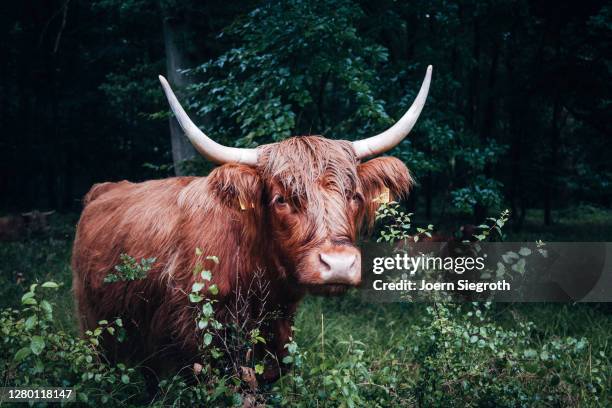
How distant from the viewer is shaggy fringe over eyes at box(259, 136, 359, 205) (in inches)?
125

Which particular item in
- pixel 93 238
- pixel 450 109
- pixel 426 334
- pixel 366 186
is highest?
pixel 450 109

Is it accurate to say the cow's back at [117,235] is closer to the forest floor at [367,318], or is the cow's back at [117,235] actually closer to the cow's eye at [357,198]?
the forest floor at [367,318]

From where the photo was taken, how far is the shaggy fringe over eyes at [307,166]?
3.17 meters

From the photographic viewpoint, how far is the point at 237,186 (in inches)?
126

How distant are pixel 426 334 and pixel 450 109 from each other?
17.3 ft

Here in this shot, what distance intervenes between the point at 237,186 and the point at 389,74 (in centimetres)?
497

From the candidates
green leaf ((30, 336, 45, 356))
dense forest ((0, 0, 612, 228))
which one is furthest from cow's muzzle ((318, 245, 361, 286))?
dense forest ((0, 0, 612, 228))

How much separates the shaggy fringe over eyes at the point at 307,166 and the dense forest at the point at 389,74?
2101 millimetres

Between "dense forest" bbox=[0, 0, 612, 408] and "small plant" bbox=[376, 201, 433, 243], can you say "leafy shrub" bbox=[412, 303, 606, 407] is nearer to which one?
"dense forest" bbox=[0, 0, 612, 408]

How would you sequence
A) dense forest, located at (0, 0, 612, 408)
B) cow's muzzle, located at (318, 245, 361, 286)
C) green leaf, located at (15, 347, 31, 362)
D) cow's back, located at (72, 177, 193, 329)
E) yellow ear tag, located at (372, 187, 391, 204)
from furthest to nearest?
cow's back, located at (72, 177, 193, 329)
yellow ear tag, located at (372, 187, 391, 204)
dense forest, located at (0, 0, 612, 408)
cow's muzzle, located at (318, 245, 361, 286)
green leaf, located at (15, 347, 31, 362)

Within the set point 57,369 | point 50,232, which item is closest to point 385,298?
point 57,369

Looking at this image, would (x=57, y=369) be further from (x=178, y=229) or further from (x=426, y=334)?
(x=426, y=334)

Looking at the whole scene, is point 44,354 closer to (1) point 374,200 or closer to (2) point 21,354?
(2) point 21,354

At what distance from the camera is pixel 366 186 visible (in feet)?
11.9
